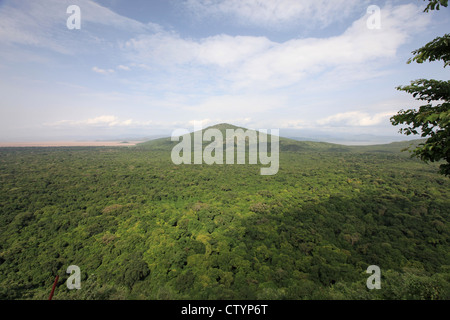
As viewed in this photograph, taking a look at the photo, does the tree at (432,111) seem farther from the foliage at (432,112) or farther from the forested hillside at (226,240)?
the forested hillside at (226,240)

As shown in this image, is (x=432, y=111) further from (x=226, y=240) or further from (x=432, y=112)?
(x=226, y=240)

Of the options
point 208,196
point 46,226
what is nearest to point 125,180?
point 46,226

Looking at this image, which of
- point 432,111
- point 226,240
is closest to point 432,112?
point 432,111

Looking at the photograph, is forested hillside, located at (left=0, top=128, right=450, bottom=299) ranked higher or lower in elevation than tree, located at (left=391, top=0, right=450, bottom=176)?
lower

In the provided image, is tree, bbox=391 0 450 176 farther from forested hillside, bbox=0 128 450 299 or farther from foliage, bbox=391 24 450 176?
forested hillside, bbox=0 128 450 299

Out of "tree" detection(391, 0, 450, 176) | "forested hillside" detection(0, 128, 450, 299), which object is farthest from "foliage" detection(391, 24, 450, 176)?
"forested hillside" detection(0, 128, 450, 299)

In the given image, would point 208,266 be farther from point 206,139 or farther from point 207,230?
point 206,139

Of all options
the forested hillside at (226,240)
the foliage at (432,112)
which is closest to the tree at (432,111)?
the foliage at (432,112)

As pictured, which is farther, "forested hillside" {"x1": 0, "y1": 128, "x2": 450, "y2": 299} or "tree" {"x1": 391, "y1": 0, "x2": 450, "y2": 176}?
"forested hillside" {"x1": 0, "y1": 128, "x2": 450, "y2": 299}
